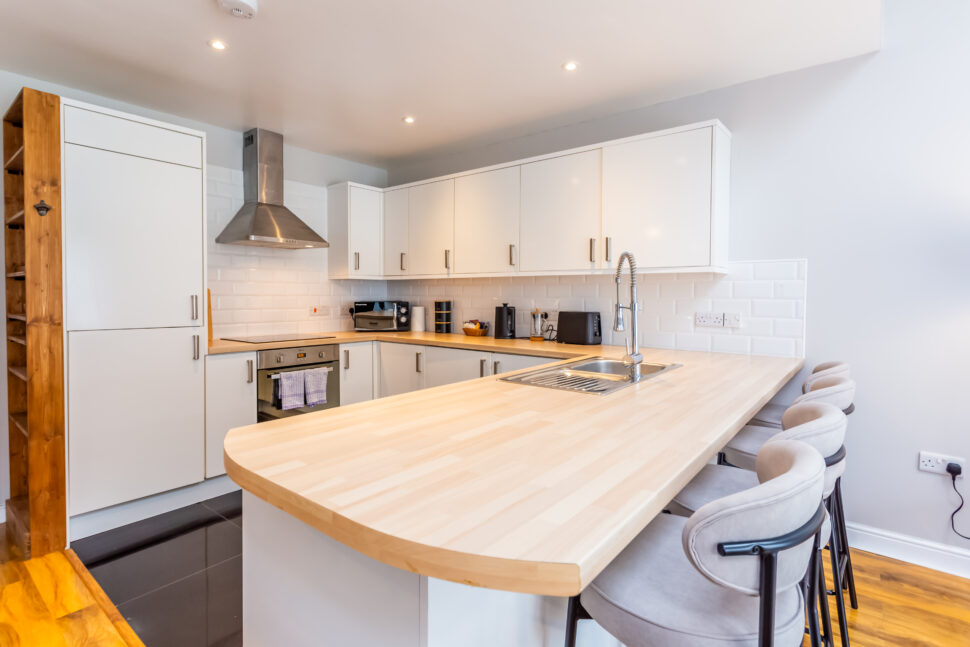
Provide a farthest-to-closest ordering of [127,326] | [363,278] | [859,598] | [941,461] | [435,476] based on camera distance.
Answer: [363,278] → [127,326] → [941,461] → [859,598] → [435,476]

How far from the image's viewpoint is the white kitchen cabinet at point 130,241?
244cm

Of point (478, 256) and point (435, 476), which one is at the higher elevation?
point (478, 256)

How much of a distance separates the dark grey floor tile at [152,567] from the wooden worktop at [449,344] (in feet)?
3.43

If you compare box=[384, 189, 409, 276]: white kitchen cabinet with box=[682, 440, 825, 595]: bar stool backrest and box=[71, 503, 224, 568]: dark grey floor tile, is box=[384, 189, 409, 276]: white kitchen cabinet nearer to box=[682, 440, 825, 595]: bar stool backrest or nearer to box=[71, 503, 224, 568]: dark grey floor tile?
box=[71, 503, 224, 568]: dark grey floor tile

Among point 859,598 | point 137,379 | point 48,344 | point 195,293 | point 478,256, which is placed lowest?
point 859,598

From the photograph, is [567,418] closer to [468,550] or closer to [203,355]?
[468,550]

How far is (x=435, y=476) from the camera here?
0.90m

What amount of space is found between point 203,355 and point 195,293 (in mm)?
361

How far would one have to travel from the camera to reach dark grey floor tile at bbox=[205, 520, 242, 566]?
7.74 feet

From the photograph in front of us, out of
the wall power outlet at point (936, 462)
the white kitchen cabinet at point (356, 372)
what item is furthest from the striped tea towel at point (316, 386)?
the wall power outlet at point (936, 462)

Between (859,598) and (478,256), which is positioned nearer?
(859,598)

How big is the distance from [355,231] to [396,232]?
333mm

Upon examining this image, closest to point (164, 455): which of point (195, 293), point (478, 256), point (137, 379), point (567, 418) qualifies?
point (137, 379)

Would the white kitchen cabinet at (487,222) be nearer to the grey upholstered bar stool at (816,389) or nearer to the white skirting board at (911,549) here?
the grey upholstered bar stool at (816,389)
